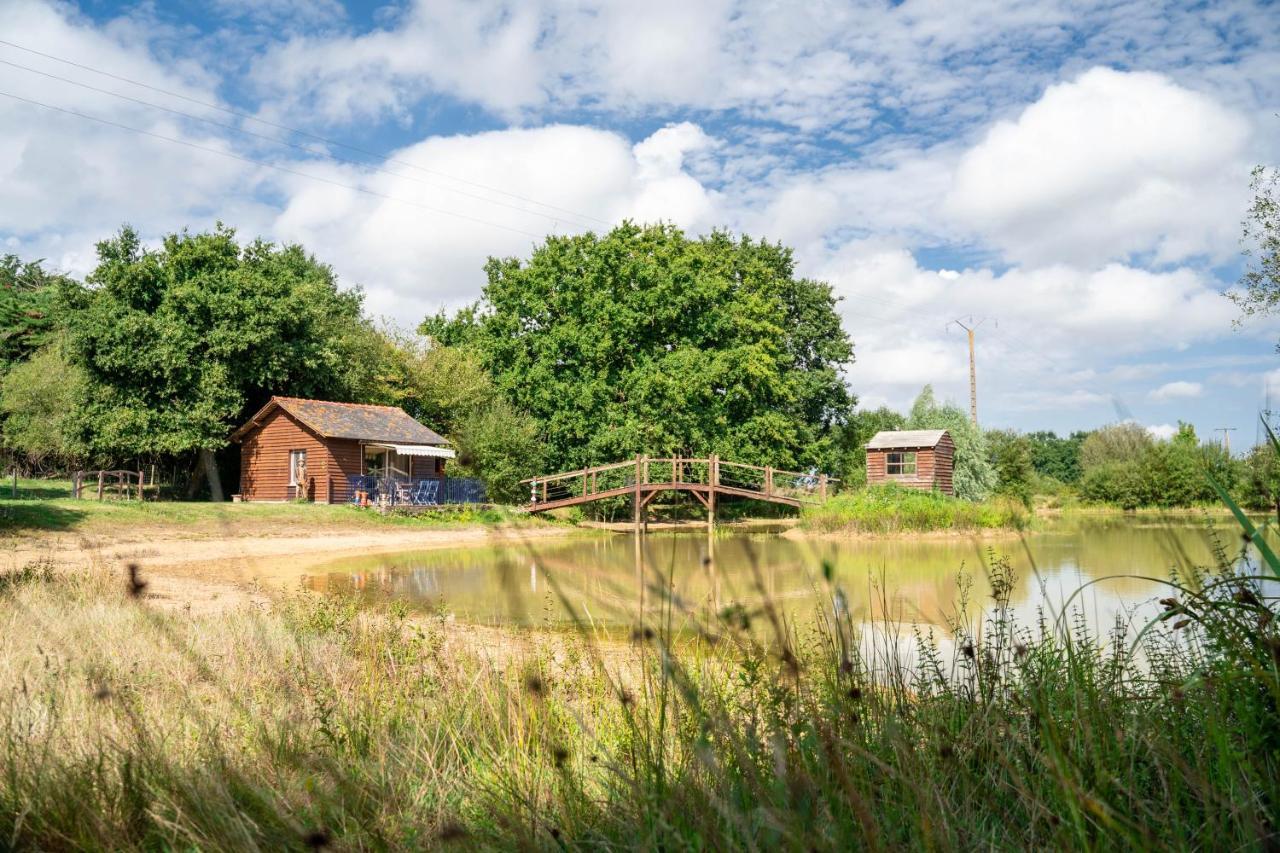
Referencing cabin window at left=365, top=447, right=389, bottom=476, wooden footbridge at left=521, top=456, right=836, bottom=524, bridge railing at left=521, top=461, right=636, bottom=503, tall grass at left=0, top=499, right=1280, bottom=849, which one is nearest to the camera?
tall grass at left=0, top=499, right=1280, bottom=849

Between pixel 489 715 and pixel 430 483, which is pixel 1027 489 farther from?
pixel 489 715

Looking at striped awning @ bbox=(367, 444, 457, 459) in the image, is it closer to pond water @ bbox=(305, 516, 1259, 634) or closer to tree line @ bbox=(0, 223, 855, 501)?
tree line @ bbox=(0, 223, 855, 501)

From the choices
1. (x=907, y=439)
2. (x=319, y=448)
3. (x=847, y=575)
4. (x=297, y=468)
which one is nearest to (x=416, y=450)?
(x=319, y=448)

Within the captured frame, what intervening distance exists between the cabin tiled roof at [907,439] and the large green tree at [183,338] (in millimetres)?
23101

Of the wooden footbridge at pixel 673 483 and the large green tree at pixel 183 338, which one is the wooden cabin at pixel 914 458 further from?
the large green tree at pixel 183 338

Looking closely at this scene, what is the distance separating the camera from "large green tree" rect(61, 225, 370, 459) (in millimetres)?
27641

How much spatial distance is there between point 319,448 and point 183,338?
5.38 m

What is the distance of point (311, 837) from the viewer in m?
1.48

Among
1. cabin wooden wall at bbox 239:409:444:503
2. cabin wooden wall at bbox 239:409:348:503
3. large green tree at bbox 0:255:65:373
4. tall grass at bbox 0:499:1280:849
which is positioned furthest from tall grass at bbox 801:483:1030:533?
large green tree at bbox 0:255:65:373

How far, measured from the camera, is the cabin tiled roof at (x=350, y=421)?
29.7 meters

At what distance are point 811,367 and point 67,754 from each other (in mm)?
39030

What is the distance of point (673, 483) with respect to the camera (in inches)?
1124

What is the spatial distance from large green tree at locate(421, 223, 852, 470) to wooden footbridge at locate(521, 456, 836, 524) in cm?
93

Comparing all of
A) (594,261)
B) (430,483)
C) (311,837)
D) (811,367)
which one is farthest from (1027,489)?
(311,837)
